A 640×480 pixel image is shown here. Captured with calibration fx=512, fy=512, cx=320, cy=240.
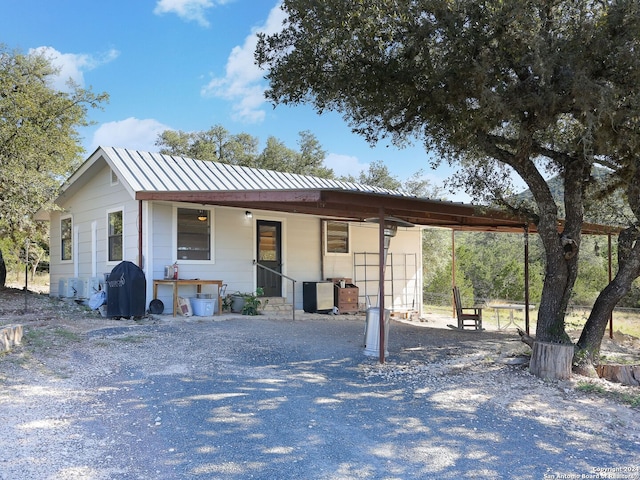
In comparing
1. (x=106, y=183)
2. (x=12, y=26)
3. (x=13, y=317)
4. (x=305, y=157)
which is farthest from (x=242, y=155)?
(x=13, y=317)

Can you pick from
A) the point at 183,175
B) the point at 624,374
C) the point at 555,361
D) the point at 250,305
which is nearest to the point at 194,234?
the point at 183,175

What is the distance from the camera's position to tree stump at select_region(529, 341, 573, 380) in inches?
234

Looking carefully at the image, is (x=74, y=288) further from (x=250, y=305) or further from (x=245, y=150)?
(x=245, y=150)

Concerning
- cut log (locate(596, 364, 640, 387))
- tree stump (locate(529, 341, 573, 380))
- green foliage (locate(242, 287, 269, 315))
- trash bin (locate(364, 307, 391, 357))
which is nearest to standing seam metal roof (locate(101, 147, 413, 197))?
green foliage (locate(242, 287, 269, 315))

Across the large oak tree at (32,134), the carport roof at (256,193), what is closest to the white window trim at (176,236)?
the carport roof at (256,193)

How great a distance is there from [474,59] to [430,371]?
149 inches

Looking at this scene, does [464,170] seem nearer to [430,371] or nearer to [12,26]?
[430,371]

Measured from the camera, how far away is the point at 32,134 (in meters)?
12.8

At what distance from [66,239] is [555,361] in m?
12.7

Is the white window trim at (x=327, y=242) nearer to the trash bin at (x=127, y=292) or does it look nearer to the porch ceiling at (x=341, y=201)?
the porch ceiling at (x=341, y=201)

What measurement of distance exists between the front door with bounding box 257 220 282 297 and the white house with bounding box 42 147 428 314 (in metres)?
0.02

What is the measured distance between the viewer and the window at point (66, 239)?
544 inches

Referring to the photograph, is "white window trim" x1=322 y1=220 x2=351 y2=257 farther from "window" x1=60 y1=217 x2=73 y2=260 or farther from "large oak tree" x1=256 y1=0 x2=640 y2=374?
"window" x1=60 y1=217 x2=73 y2=260

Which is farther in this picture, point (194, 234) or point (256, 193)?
point (194, 234)
